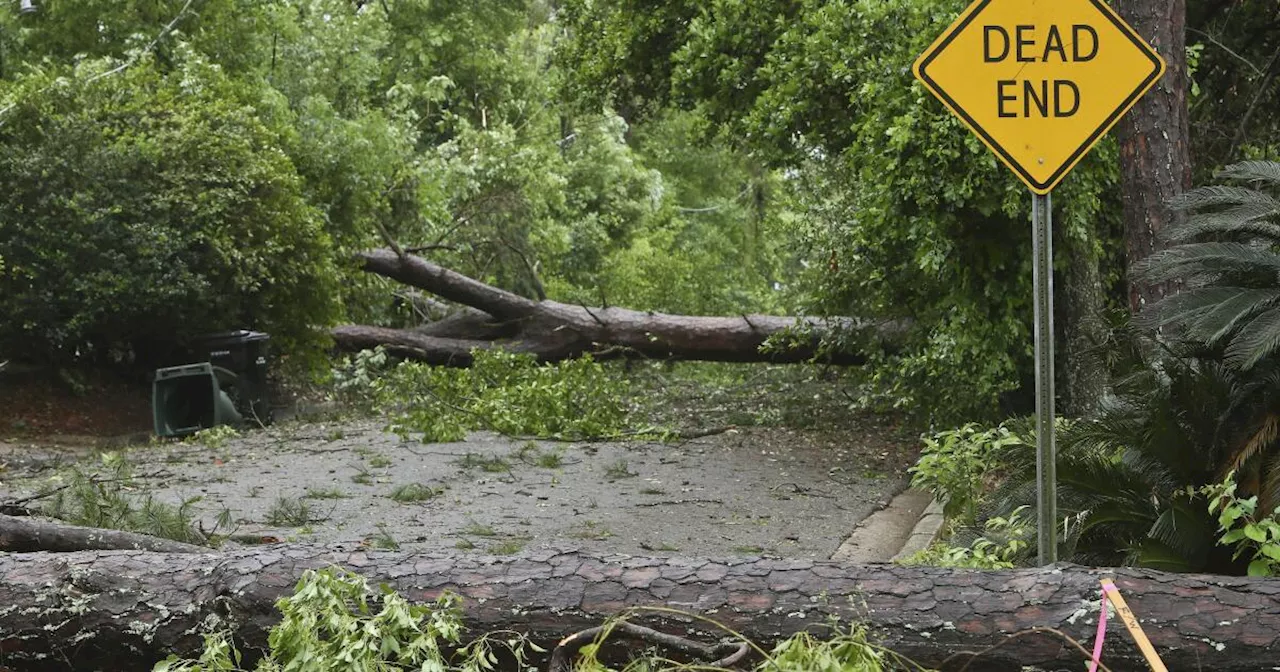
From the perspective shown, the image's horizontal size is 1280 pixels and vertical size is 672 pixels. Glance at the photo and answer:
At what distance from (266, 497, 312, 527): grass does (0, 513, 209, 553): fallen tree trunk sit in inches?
94.3

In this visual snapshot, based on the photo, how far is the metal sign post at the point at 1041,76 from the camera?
541cm

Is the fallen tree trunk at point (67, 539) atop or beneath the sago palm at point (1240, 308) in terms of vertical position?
beneath

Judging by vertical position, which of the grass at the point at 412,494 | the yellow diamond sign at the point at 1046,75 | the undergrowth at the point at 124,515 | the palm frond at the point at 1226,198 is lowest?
the grass at the point at 412,494

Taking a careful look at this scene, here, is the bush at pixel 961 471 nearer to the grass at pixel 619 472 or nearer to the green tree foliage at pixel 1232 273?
the green tree foliage at pixel 1232 273

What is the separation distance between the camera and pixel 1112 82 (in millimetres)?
5457

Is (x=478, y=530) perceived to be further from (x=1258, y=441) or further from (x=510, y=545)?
(x=1258, y=441)

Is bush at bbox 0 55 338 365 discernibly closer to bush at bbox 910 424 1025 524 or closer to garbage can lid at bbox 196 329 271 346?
garbage can lid at bbox 196 329 271 346

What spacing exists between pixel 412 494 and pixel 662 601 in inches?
207

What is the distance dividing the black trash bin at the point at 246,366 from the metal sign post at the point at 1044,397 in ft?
37.6

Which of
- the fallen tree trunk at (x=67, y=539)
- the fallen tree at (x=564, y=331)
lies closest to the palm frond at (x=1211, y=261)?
the fallen tree trunk at (x=67, y=539)

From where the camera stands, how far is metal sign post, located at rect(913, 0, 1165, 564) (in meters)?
5.41

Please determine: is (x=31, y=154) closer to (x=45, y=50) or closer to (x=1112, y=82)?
(x=45, y=50)

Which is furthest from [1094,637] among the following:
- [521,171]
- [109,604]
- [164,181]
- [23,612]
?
[521,171]

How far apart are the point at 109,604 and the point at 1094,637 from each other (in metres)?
3.17
